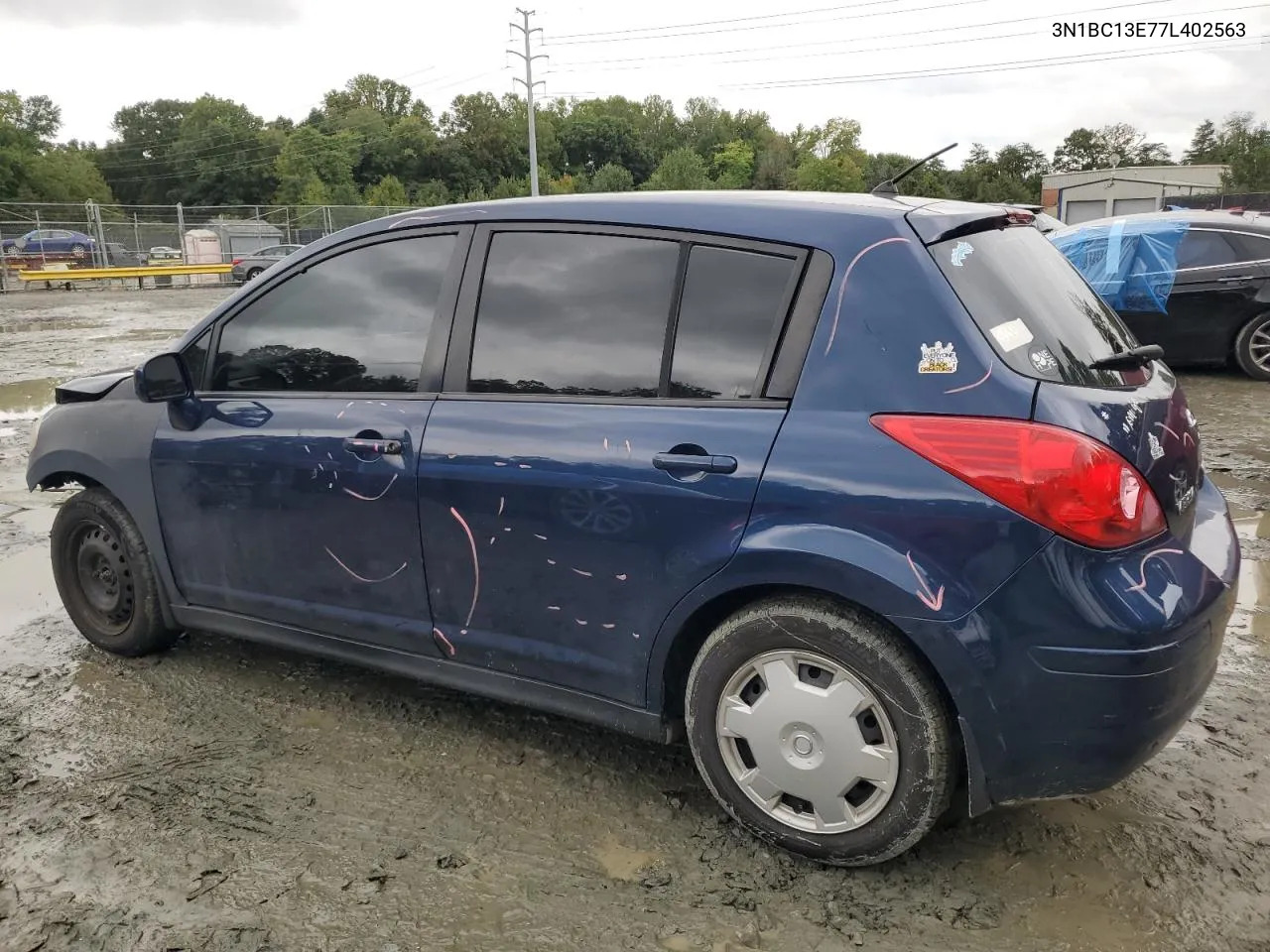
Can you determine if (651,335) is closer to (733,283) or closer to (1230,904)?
(733,283)

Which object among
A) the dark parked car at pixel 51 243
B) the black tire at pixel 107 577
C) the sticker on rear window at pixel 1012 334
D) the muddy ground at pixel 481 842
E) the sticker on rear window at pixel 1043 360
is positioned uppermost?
the dark parked car at pixel 51 243

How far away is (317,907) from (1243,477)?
6.22 m

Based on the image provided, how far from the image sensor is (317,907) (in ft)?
8.04

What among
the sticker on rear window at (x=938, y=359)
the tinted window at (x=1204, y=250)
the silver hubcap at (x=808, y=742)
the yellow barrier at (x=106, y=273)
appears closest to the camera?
the sticker on rear window at (x=938, y=359)

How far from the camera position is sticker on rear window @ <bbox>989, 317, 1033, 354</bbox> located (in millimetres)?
2338

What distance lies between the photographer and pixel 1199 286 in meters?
9.30

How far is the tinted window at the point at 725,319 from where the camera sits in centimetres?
255

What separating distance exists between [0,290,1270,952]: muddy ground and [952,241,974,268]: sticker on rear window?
5.07ft

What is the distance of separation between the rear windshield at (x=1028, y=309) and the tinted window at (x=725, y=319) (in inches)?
17.1

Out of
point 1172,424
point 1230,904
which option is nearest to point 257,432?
point 1172,424

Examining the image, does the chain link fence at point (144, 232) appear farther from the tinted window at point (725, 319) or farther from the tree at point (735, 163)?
the tree at point (735, 163)

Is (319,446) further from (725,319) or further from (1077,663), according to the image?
(1077,663)

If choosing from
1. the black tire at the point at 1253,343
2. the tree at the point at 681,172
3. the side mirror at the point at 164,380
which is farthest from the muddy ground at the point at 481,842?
the tree at the point at 681,172

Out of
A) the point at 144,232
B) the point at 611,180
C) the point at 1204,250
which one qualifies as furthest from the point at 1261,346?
the point at 611,180
